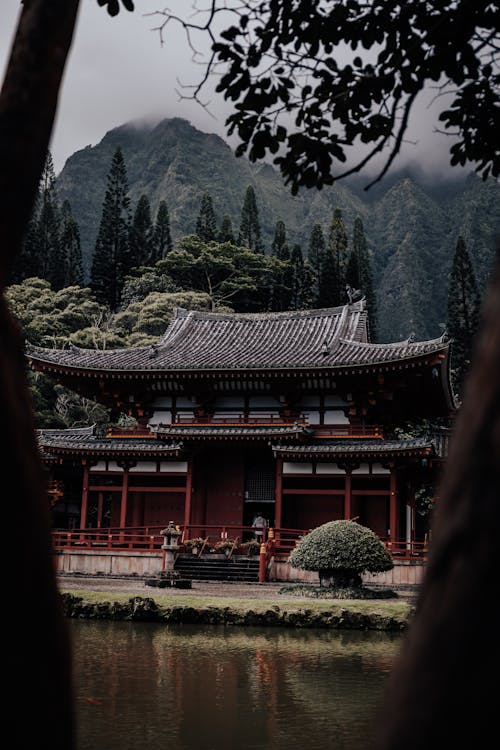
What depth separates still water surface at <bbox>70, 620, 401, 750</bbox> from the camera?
5.69 m

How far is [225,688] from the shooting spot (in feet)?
24.2

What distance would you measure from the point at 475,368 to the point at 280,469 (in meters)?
21.7

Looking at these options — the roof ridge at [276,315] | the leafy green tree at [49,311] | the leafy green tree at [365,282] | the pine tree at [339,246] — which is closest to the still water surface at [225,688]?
the roof ridge at [276,315]

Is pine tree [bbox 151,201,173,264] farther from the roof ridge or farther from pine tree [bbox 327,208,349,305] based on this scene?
the roof ridge

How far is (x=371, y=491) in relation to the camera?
872 inches

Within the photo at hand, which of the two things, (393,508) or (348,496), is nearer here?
(393,508)

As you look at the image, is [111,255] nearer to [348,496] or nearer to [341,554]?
[348,496]

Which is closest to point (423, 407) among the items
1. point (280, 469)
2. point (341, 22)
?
point (280, 469)

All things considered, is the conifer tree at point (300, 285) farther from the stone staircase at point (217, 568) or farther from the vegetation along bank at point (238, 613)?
the vegetation along bank at point (238, 613)

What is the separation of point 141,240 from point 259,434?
3957 cm

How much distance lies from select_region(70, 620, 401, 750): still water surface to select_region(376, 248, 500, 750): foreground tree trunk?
4.47 meters

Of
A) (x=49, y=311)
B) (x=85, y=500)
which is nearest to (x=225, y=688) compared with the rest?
(x=85, y=500)

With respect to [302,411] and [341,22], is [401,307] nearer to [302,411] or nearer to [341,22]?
[302,411]

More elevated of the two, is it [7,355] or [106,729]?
[7,355]
